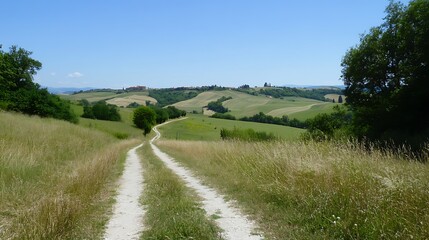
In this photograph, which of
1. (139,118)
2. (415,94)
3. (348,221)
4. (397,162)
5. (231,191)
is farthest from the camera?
(139,118)

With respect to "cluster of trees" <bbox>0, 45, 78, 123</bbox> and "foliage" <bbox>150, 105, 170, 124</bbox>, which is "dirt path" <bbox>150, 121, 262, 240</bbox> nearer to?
"cluster of trees" <bbox>0, 45, 78, 123</bbox>

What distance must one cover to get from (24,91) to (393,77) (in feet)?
208

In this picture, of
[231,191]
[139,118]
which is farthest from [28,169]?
[139,118]

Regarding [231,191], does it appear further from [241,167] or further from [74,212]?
[74,212]

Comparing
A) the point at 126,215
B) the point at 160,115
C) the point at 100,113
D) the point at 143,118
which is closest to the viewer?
the point at 126,215

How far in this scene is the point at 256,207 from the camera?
7.47 meters

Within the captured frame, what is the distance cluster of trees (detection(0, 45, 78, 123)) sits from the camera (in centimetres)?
5947

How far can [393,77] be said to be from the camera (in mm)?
29312

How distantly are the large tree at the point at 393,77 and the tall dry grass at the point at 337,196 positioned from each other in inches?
696

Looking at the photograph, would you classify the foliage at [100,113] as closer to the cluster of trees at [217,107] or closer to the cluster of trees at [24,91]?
the cluster of trees at [24,91]

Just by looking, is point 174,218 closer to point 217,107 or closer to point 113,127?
point 113,127

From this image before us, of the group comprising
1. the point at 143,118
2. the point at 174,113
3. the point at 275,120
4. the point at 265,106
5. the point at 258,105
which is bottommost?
the point at 275,120

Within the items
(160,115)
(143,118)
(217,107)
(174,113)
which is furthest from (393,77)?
(217,107)

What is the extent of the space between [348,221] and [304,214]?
3.38 feet
